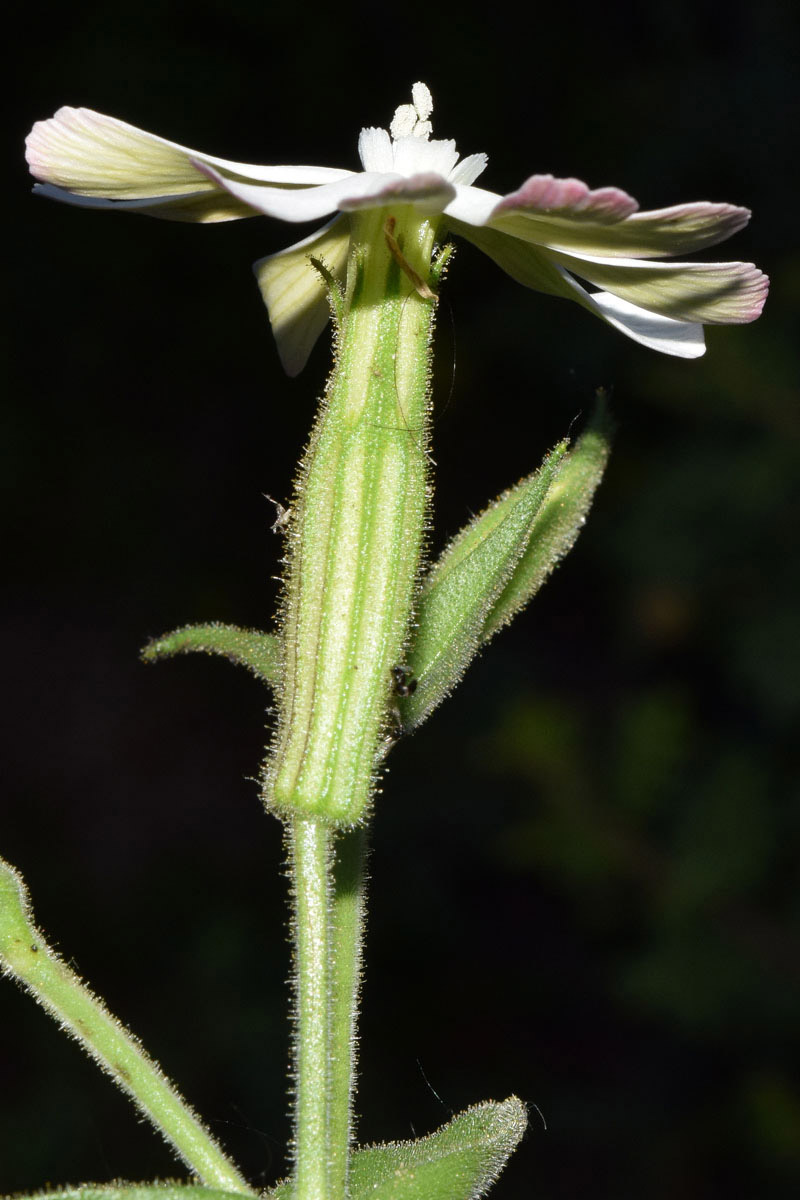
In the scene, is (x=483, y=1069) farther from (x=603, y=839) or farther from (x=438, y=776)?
(x=603, y=839)

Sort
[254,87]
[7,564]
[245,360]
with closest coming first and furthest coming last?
[254,87], [245,360], [7,564]

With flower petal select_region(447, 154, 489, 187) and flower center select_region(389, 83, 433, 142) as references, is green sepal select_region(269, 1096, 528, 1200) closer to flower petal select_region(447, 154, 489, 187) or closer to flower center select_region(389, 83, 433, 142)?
flower petal select_region(447, 154, 489, 187)

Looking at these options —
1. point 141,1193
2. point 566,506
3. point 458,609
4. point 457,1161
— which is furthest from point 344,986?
point 566,506

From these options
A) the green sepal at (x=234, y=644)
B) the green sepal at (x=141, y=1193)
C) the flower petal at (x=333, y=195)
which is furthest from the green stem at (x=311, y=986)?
the flower petal at (x=333, y=195)

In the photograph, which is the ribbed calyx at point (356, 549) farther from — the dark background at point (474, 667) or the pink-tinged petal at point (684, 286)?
the dark background at point (474, 667)

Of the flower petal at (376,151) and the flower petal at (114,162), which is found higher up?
the flower petal at (376,151)

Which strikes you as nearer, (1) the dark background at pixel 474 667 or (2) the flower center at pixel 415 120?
(2) the flower center at pixel 415 120

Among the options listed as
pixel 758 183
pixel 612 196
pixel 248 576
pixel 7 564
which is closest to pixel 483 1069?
pixel 248 576
